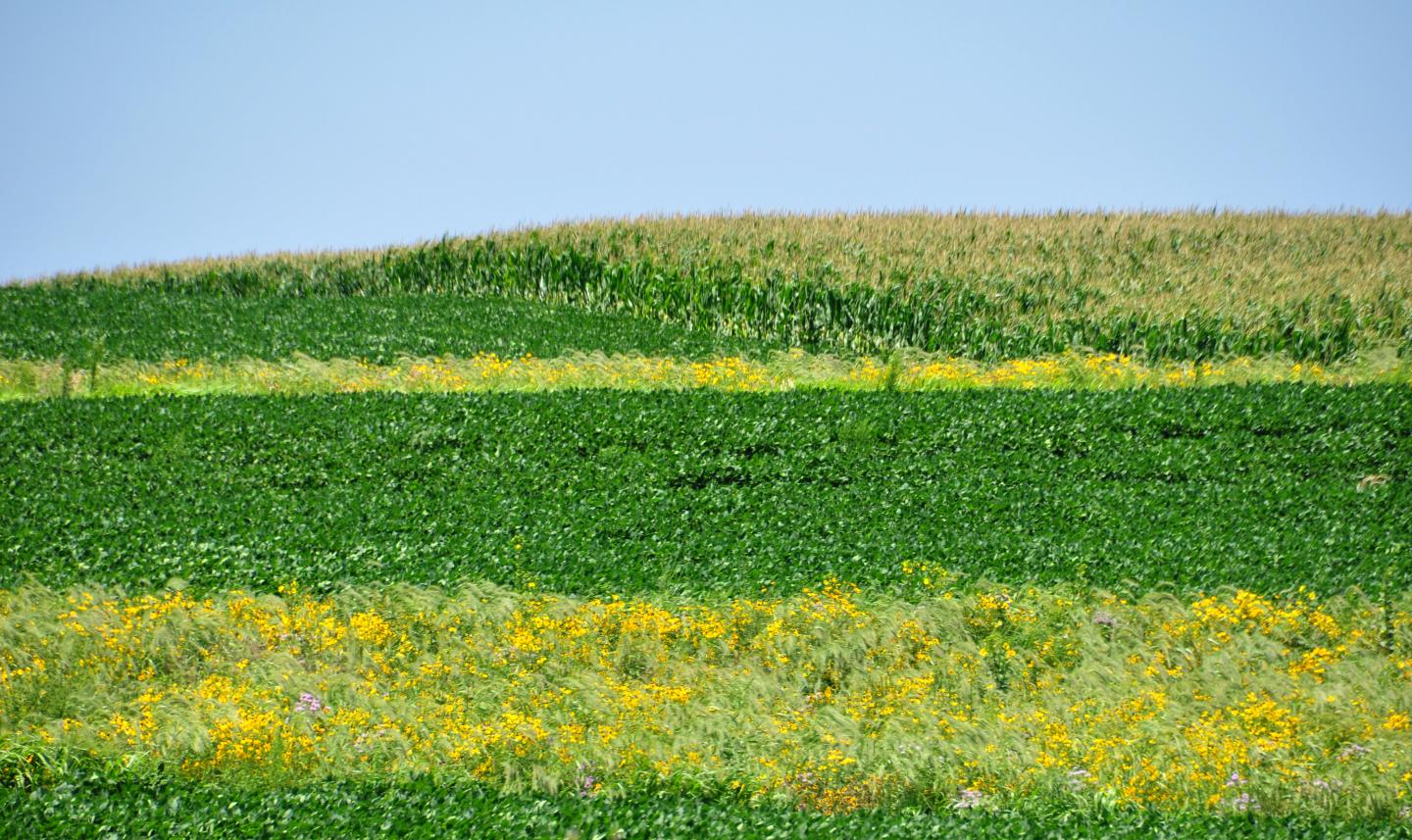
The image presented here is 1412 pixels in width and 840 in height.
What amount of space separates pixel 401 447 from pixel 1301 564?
42.0ft

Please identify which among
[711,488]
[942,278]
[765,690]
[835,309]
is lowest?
[765,690]

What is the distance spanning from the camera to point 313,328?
2827 centimetres

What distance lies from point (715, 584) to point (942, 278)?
1746 centimetres

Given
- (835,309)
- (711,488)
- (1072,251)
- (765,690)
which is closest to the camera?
(765,690)

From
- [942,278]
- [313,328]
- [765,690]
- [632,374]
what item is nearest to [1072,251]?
[942,278]

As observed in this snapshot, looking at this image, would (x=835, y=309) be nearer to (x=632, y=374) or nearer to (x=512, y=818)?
(x=632, y=374)

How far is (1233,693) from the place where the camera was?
11.5 meters

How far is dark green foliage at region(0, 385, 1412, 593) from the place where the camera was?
1426 cm

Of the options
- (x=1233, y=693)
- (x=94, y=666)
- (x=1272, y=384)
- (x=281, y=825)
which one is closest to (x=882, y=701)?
(x=1233, y=693)

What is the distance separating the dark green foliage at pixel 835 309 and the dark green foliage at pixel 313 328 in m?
1.20

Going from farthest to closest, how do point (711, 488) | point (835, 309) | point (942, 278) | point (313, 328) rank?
point (942, 278), point (835, 309), point (313, 328), point (711, 488)

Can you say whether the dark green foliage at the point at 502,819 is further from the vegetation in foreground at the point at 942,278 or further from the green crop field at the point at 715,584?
the vegetation in foreground at the point at 942,278

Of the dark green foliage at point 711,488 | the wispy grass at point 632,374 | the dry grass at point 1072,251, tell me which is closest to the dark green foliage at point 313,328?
the wispy grass at point 632,374

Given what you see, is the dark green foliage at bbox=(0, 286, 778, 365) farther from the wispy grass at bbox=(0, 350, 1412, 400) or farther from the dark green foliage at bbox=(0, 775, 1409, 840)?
the dark green foliage at bbox=(0, 775, 1409, 840)
